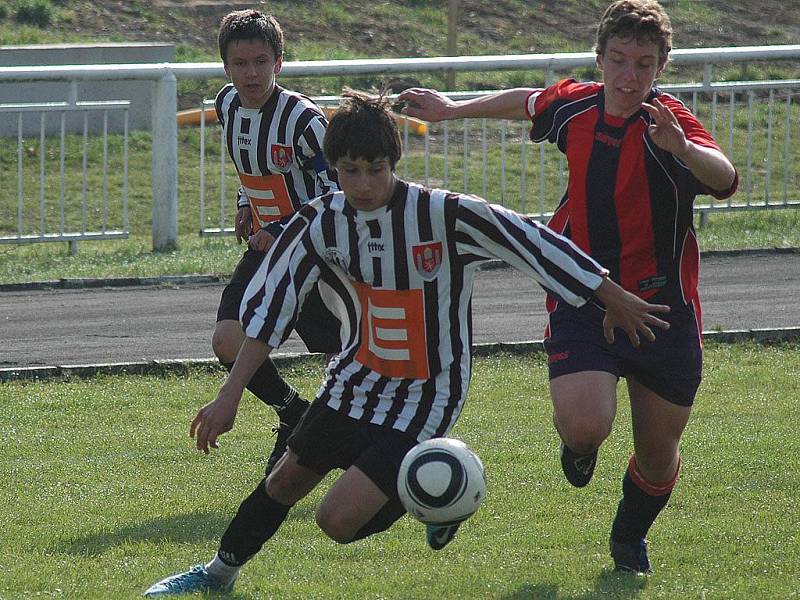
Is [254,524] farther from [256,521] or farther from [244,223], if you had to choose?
[244,223]

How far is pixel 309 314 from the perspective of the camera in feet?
21.7

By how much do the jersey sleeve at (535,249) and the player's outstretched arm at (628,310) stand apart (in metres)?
0.04

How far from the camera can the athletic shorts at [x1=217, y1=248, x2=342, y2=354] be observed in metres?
6.53

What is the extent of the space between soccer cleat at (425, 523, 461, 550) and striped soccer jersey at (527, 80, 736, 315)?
1.09 metres

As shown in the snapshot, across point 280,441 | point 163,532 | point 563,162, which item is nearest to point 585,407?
point 163,532

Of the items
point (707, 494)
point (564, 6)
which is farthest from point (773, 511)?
point (564, 6)

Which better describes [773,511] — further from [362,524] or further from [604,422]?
[362,524]

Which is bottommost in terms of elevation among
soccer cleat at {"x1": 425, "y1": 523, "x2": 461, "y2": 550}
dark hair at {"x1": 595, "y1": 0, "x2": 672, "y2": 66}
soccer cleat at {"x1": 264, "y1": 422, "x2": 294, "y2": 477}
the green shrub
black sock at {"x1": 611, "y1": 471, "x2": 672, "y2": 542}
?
soccer cleat at {"x1": 264, "y1": 422, "x2": 294, "y2": 477}

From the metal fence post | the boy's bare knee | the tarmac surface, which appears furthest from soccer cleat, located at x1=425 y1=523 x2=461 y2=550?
the metal fence post

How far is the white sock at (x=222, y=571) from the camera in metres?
4.87

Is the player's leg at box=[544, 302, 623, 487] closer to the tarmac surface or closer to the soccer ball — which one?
the soccer ball

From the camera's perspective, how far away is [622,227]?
16.5 ft

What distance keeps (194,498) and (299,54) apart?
18148 mm

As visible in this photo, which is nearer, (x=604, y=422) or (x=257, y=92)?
(x=604, y=422)
